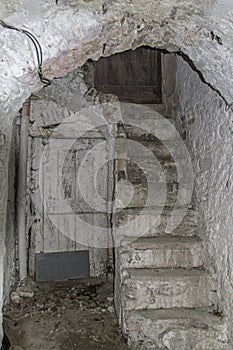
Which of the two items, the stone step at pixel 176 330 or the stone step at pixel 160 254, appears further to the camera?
the stone step at pixel 160 254

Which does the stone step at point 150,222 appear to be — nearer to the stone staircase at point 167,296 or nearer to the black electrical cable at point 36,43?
the stone staircase at point 167,296

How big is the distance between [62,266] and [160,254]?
4.14 ft

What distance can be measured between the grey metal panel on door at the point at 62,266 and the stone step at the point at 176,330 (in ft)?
4.14

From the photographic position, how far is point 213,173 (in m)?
2.44

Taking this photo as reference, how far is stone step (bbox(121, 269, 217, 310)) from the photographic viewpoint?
2.29 metres

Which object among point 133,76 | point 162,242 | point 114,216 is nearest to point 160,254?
point 162,242

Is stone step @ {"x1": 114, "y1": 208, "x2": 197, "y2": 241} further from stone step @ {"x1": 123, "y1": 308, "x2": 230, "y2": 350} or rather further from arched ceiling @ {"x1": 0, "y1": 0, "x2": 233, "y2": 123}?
arched ceiling @ {"x1": 0, "y1": 0, "x2": 233, "y2": 123}

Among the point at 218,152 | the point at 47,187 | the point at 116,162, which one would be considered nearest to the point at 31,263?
the point at 47,187

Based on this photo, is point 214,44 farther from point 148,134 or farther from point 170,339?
point 148,134

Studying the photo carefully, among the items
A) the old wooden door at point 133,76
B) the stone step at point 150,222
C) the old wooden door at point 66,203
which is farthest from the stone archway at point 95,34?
the old wooden door at point 133,76

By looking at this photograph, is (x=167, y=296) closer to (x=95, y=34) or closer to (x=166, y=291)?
(x=166, y=291)

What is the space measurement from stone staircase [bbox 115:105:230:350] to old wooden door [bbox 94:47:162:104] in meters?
1.49

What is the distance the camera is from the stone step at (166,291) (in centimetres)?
229

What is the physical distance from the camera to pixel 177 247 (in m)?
2.47
